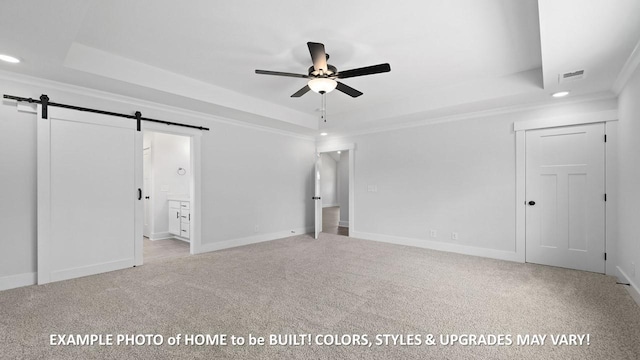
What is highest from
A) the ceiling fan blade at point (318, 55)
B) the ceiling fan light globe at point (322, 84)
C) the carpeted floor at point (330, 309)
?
the ceiling fan blade at point (318, 55)

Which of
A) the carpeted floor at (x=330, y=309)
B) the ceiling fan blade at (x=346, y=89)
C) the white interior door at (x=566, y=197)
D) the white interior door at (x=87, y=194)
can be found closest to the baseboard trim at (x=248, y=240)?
the carpeted floor at (x=330, y=309)

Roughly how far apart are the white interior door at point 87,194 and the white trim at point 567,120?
5.46m

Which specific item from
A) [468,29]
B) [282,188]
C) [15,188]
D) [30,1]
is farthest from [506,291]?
[15,188]

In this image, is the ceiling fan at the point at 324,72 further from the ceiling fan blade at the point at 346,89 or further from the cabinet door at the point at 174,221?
the cabinet door at the point at 174,221

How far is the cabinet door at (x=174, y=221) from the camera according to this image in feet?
18.5

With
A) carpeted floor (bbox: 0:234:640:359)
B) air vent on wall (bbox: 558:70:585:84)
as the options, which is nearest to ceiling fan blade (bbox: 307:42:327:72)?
carpeted floor (bbox: 0:234:640:359)

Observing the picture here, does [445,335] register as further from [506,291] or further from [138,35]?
[138,35]

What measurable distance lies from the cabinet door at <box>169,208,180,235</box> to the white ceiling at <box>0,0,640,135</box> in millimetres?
2473

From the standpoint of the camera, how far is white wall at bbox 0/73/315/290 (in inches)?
119

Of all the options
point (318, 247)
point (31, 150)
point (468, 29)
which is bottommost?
point (318, 247)

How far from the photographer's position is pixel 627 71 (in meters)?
2.79

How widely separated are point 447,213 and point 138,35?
482cm

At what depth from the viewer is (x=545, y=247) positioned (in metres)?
3.87

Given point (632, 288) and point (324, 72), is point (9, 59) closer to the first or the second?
point (324, 72)
